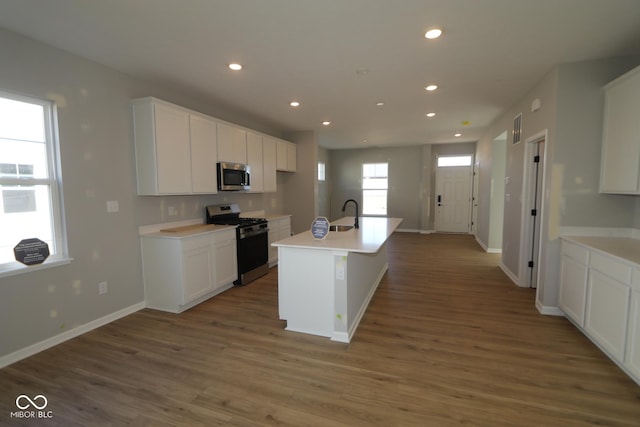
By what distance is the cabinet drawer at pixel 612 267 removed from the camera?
2.18m

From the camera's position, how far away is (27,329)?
251cm

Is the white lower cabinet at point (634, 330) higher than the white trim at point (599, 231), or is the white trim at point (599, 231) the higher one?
the white trim at point (599, 231)

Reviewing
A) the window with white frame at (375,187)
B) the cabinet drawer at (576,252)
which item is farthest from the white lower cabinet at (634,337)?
the window with white frame at (375,187)

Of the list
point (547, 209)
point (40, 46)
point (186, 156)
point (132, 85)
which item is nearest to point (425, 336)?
point (547, 209)

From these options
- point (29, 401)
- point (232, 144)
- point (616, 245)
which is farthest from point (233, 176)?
point (616, 245)

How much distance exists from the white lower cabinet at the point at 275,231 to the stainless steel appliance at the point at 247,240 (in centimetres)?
25

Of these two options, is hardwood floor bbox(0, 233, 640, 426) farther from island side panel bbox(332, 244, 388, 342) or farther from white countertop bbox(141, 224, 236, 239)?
white countertop bbox(141, 224, 236, 239)

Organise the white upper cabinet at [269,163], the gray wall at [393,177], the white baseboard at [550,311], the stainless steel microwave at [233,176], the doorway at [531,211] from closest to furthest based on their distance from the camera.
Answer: the white baseboard at [550,311] → the doorway at [531,211] → the stainless steel microwave at [233,176] → the white upper cabinet at [269,163] → the gray wall at [393,177]

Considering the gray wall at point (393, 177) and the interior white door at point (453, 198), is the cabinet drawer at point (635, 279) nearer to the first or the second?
the interior white door at point (453, 198)

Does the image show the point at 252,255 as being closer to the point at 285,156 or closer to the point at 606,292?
the point at 285,156

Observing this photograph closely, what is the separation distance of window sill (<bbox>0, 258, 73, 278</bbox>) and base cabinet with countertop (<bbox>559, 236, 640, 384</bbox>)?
4.69 m

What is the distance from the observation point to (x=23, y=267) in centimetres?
249

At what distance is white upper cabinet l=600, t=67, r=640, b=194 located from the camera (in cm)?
254

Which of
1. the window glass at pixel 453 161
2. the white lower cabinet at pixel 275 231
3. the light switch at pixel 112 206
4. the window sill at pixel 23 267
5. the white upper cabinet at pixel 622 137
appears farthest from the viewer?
the window glass at pixel 453 161
